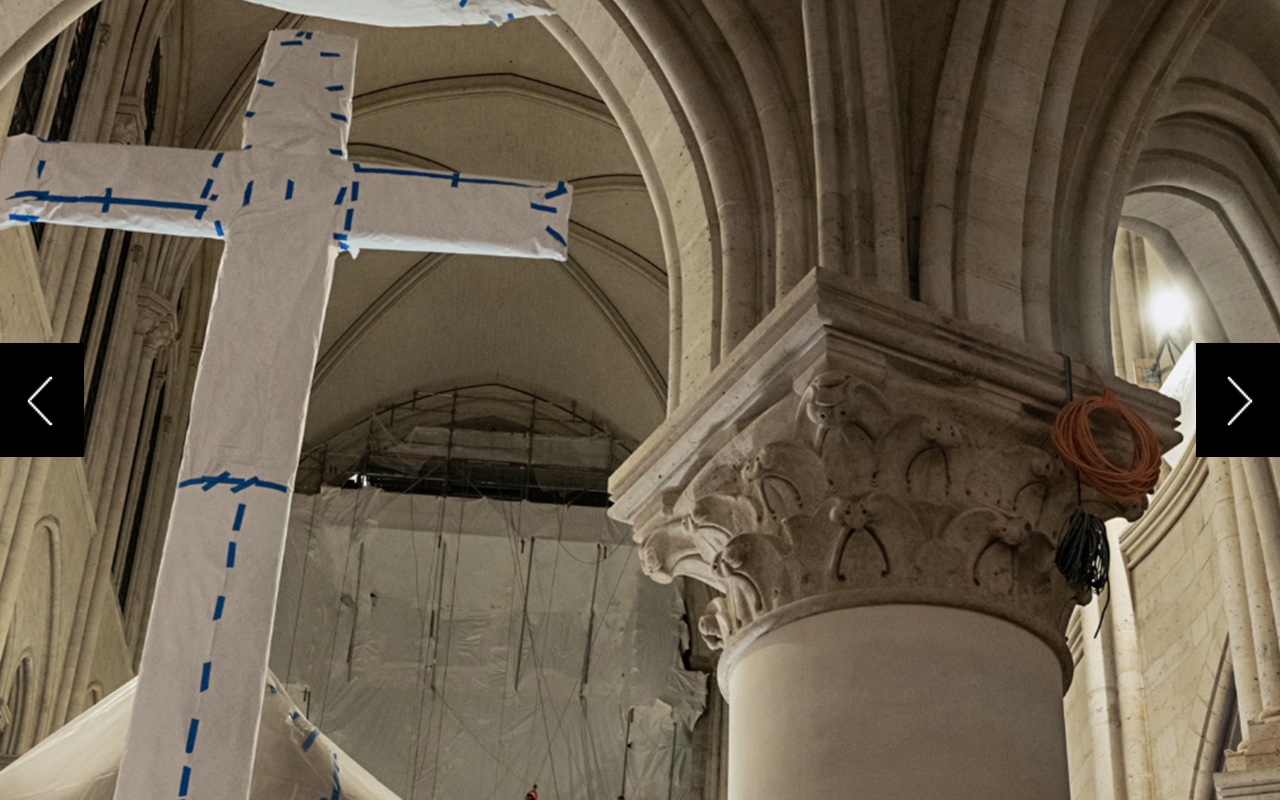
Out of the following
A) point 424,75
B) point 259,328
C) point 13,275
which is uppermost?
point 424,75

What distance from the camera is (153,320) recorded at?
39.2ft

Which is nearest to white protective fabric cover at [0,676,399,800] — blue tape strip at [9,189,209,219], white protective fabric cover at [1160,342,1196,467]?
blue tape strip at [9,189,209,219]

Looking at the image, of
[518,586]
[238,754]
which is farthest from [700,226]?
[518,586]

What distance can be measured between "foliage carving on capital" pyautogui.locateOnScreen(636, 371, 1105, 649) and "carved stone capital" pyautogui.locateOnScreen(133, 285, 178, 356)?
29.7 feet

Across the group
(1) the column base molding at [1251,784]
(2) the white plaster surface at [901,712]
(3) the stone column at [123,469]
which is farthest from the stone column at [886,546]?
(3) the stone column at [123,469]

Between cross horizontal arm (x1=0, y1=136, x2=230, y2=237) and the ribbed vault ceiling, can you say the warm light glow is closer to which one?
the ribbed vault ceiling

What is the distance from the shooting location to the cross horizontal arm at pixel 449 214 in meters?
2.76

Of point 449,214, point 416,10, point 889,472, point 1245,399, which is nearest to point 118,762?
point 449,214

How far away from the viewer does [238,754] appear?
7.12 ft

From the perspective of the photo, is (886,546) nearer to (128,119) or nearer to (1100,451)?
(1100,451)

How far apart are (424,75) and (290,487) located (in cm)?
1123

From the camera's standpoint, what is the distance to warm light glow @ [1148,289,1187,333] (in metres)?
9.82

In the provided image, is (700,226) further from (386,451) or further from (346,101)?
(386,451)

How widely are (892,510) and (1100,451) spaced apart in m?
0.61
